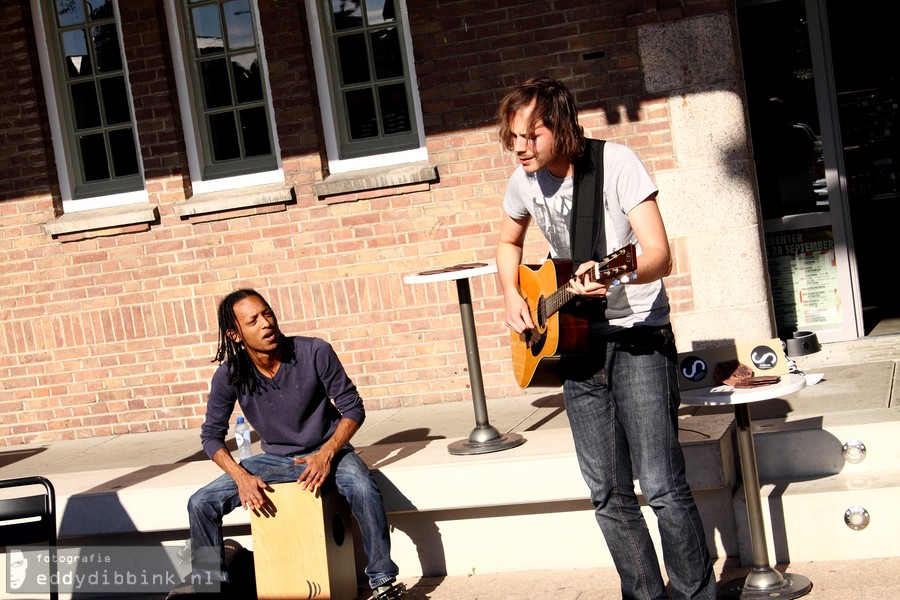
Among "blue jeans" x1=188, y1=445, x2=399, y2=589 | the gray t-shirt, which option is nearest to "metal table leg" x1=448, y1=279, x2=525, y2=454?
"blue jeans" x1=188, y1=445, x2=399, y2=589

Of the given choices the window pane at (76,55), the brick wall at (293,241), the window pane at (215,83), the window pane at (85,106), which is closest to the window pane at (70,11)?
the window pane at (76,55)

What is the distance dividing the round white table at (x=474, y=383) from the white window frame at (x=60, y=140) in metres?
3.32

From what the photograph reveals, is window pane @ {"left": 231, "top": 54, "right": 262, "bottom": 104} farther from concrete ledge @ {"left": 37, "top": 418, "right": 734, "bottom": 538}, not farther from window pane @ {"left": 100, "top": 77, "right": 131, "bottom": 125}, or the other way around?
concrete ledge @ {"left": 37, "top": 418, "right": 734, "bottom": 538}

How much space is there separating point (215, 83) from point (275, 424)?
144 inches

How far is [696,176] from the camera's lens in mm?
7016

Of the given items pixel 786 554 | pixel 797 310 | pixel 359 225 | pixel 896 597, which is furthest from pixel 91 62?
pixel 896 597

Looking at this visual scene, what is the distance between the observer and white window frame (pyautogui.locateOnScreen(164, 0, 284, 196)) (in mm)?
7797

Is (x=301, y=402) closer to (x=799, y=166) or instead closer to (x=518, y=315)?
(x=518, y=315)

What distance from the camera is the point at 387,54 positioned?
7641 mm

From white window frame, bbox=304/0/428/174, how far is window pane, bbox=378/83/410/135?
0.08 meters

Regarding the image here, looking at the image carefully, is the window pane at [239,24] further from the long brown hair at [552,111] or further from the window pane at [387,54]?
the long brown hair at [552,111]

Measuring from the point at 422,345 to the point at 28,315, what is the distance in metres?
2.95

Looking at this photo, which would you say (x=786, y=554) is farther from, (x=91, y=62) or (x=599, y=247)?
(x=91, y=62)

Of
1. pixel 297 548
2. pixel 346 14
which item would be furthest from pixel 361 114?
pixel 297 548
